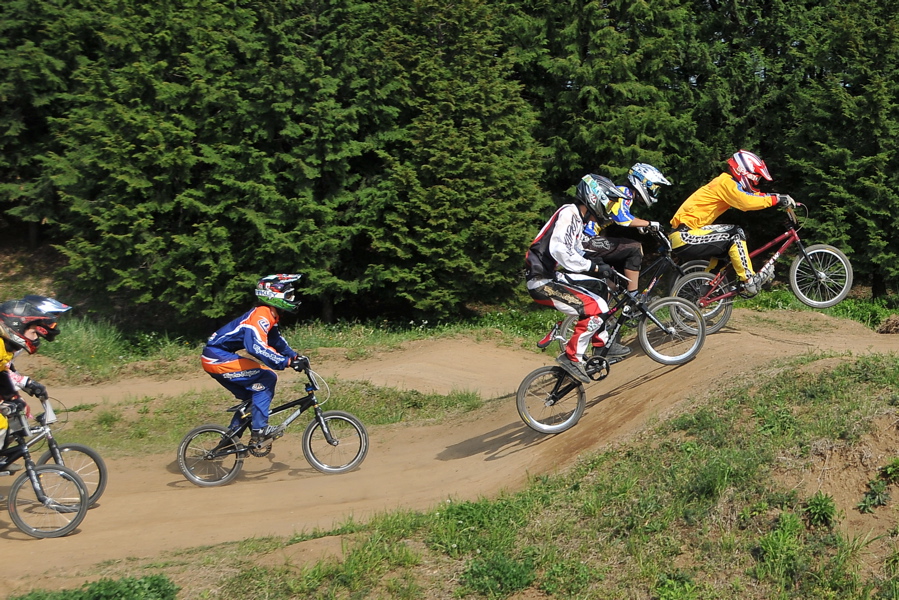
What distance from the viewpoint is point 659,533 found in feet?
20.9

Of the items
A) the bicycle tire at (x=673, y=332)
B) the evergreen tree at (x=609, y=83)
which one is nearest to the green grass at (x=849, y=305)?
the evergreen tree at (x=609, y=83)

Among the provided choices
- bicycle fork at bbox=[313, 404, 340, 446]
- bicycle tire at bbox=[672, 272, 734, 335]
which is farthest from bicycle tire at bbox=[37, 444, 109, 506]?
bicycle tire at bbox=[672, 272, 734, 335]

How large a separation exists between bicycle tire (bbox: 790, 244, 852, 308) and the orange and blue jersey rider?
A: 693 cm

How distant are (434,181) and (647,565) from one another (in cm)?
1459

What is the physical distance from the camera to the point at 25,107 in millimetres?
23562

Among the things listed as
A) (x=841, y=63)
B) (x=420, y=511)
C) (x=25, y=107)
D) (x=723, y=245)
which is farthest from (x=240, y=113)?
(x=841, y=63)

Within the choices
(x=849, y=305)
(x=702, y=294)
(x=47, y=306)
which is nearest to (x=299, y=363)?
(x=47, y=306)

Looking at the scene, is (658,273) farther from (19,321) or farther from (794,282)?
(19,321)

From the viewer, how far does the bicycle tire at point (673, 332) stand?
377 inches

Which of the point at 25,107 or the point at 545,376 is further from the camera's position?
the point at 25,107

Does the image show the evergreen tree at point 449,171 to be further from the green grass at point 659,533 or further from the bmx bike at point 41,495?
A: the green grass at point 659,533

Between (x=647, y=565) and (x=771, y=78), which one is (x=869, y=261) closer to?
(x=771, y=78)

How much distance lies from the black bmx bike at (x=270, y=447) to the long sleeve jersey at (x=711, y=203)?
509 cm

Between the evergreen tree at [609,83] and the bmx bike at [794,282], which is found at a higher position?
the evergreen tree at [609,83]
